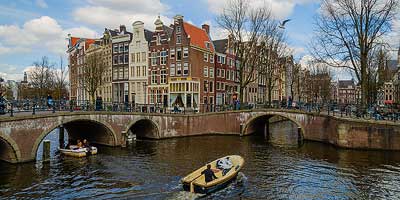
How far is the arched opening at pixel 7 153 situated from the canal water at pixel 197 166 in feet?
1.83

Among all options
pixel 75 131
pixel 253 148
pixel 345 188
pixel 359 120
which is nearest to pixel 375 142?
pixel 359 120

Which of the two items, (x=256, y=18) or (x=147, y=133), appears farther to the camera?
(x=256, y=18)

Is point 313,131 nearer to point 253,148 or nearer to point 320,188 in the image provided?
point 253,148

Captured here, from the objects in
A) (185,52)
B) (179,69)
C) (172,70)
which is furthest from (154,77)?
(185,52)

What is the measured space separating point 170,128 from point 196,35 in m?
20.2

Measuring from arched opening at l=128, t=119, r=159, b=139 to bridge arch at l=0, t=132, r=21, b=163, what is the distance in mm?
13938

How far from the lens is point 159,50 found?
171 ft

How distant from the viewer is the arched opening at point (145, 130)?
36.2 m

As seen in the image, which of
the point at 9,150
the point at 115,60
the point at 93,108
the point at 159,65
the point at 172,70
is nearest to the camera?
the point at 9,150

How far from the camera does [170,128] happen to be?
123 feet

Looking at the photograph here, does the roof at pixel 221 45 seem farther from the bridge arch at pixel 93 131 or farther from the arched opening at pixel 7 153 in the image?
the arched opening at pixel 7 153

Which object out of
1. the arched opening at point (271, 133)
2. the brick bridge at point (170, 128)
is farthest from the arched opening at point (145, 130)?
the arched opening at point (271, 133)

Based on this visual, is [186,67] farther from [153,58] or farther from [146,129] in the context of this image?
[146,129]

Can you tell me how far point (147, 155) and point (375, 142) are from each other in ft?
64.4
